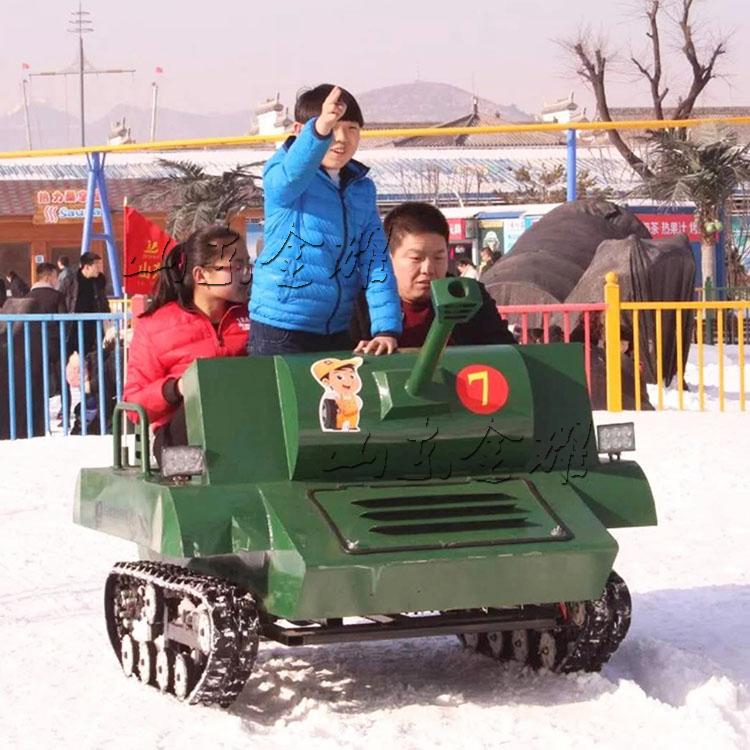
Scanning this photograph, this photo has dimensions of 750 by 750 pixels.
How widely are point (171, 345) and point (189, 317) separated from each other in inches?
5.7

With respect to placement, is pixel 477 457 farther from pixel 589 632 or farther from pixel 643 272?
pixel 643 272

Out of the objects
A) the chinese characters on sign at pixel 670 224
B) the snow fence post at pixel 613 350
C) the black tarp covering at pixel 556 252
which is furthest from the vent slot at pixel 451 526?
the chinese characters on sign at pixel 670 224

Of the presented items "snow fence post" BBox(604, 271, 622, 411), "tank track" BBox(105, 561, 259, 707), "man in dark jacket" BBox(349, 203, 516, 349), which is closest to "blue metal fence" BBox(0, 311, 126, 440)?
"snow fence post" BBox(604, 271, 622, 411)

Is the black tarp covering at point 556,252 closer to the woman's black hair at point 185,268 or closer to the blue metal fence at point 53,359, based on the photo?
the blue metal fence at point 53,359

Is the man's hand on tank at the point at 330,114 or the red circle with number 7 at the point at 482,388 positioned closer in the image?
the red circle with number 7 at the point at 482,388

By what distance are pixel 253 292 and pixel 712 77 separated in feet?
138

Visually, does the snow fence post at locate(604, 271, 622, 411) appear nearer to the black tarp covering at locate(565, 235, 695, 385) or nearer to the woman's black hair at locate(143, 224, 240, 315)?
the black tarp covering at locate(565, 235, 695, 385)

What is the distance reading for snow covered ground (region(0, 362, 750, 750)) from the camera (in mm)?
4906

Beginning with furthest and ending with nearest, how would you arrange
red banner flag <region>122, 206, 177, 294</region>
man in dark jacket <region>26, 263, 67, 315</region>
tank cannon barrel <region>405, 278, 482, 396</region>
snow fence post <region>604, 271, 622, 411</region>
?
1. man in dark jacket <region>26, 263, 67, 315</region>
2. red banner flag <region>122, 206, 177, 294</region>
3. snow fence post <region>604, 271, 622, 411</region>
4. tank cannon barrel <region>405, 278, 482, 396</region>

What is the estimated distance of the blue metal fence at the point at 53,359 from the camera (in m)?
14.9

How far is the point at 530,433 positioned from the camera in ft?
18.1

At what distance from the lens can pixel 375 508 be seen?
518 cm

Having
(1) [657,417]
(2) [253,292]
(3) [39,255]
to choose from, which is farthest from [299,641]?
(3) [39,255]

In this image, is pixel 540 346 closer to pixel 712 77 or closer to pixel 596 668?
pixel 596 668
